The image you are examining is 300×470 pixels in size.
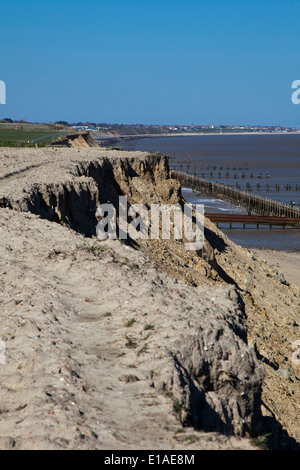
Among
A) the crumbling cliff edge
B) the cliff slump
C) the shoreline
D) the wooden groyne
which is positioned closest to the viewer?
→ the crumbling cliff edge

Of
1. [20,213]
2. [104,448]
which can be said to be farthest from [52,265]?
[104,448]

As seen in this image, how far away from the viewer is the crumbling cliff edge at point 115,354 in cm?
530

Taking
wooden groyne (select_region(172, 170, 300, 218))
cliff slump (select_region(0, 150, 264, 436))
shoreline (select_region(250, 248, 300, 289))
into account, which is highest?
cliff slump (select_region(0, 150, 264, 436))

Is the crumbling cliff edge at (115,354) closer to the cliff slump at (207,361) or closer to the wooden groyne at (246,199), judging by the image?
the cliff slump at (207,361)

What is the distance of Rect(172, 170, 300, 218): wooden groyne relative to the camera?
2067 inches

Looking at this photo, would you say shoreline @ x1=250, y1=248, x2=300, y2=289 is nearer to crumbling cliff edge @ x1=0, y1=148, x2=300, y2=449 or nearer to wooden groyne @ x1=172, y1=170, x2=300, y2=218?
wooden groyne @ x1=172, y1=170, x2=300, y2=218

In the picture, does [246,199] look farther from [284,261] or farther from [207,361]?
[207,361]

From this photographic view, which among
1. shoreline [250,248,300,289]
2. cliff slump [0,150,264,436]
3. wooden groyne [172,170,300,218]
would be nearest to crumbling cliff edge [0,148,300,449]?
cliff slump [0,150,264,436]

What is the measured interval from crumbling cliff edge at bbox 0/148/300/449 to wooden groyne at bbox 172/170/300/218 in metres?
35.7

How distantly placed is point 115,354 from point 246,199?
5363 centimetres

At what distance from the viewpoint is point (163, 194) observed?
78.6 ft

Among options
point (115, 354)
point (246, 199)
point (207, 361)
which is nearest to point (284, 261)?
point (246, 199)

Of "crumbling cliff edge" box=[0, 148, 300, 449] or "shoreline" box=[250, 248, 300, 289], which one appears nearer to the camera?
"crumbling cliff edge" box=[0, 148, 300, 449]

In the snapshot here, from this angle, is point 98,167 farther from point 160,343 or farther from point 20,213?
point 160,343
